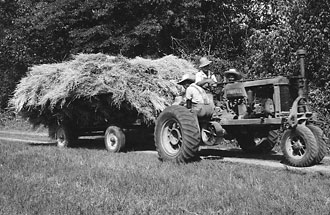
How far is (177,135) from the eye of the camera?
7.94 meters

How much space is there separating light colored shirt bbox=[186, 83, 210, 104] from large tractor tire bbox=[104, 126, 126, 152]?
238 centimetres

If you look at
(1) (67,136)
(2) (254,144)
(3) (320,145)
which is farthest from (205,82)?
(1) (67,136)

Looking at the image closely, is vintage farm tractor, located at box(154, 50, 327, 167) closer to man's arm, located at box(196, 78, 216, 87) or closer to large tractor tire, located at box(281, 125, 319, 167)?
large tractor tire, located at box(281, 125, 319, 167)

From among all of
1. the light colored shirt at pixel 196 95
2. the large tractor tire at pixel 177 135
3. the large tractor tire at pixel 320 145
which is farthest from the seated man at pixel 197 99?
the large tractor tire at pixel 320 145

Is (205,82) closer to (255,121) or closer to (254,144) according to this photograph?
(255,121)

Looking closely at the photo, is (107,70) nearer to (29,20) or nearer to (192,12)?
(192,12)

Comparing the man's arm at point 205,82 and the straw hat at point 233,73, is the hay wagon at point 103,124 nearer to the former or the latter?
the man's arm at point 205,82

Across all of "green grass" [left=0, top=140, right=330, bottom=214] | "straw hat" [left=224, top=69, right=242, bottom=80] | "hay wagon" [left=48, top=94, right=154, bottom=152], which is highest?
"straw hat" [left=224, top=69, right=242, bottom=80]

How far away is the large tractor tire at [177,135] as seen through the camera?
7.32m

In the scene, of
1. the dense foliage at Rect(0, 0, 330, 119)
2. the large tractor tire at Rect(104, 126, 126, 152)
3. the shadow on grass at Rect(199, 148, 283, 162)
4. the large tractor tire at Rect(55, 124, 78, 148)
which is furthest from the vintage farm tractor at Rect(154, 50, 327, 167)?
the dense foliage at Rect(0, 0, 330, 119)

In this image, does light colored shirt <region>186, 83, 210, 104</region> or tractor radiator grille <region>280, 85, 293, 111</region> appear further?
light colored shirt <region>186, 83, 210, 104</region>

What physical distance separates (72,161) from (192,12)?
1316 centimetres

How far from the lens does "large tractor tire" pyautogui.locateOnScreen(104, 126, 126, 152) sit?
32.2 feet

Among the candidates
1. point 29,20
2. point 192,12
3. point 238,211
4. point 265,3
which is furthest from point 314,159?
point 29,20
